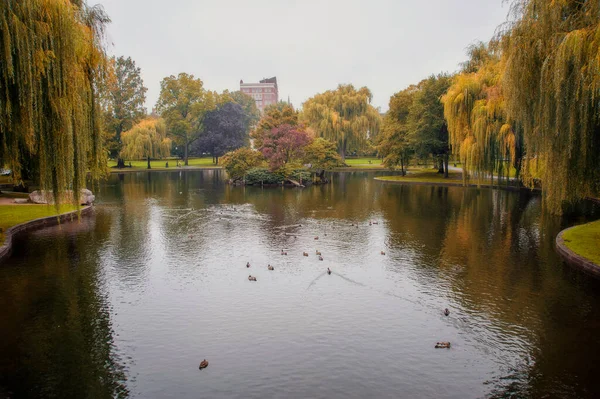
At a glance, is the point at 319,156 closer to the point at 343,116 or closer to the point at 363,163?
the point at 343,116

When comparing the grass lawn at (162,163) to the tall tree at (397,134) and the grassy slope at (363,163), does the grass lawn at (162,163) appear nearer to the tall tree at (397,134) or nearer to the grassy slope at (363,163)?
the grassy slope at (363,163)

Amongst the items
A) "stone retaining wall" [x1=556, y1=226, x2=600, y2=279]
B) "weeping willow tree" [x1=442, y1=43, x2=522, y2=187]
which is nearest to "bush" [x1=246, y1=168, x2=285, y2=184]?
"weeping willow tree" [x1=442, y1=43, x2=522, y2=187]

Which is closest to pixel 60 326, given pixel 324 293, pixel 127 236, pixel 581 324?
pixel 324 293

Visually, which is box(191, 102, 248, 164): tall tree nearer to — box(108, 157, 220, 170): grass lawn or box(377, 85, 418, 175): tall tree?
box(108, 157, 220, 170): grass lawn

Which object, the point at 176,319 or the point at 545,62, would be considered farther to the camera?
the point at 545,62

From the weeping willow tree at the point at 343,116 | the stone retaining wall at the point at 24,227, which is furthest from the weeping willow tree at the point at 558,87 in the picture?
the weeping willow tree at the point at 343,116

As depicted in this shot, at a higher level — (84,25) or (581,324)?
(84,25)

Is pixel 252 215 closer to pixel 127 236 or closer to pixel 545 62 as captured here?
pixel 127 236

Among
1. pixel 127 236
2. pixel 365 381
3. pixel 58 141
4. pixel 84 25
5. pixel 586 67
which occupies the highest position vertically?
pixel 84 25

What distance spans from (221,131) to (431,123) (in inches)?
1964

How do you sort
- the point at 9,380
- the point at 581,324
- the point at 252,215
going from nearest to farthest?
1. the point at 9,380
2. the point at 581,324
3. the point at 252,215

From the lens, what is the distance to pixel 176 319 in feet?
43.5

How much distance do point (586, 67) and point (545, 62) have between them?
148 cm

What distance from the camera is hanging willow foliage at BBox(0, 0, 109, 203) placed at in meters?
15.0
